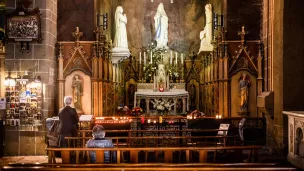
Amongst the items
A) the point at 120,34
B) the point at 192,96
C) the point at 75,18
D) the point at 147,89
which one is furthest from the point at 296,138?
the point at 192,96

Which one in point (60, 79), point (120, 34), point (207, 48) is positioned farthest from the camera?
point (207, 48)

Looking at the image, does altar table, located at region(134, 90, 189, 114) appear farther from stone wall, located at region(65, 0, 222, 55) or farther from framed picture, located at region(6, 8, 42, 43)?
framed picture, located at region(6, 8, 42, 43)

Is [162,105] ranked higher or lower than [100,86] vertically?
lower

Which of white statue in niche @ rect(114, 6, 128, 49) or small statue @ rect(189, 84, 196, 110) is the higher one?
white statue in niche @ rect(114, 6, 128, 49)

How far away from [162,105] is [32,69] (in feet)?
24.0

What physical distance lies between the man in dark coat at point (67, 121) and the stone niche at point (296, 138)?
4.66 metres

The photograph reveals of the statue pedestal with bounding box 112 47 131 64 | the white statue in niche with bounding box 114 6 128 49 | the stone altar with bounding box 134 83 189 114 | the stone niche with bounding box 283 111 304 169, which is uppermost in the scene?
the white statue in niche with bounding box 114 6 128 49

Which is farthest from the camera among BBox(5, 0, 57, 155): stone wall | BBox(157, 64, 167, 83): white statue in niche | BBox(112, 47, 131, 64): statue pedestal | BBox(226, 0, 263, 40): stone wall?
BBox(157, 64, 167, 83): white statue in niche

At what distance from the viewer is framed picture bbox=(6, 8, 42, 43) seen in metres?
12.6

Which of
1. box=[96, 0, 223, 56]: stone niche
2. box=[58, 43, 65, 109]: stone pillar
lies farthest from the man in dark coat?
box=[96, 0, 223, 56]: stone niche

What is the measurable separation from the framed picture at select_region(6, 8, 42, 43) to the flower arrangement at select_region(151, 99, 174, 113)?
7465 mm

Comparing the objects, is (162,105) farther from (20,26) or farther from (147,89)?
(20,26)

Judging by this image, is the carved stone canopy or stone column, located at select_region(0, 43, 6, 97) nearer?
stone column, located at select_region(0, 43, 6, 97)

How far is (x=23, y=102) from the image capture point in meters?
12.7
